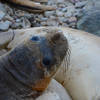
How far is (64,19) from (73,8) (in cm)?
81

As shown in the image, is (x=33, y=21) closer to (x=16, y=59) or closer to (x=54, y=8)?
(x=54, y=8)

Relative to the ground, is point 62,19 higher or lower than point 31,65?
lower

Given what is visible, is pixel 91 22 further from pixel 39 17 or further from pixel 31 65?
pixel 31 65

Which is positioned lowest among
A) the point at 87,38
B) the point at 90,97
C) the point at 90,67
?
the point at 90,97

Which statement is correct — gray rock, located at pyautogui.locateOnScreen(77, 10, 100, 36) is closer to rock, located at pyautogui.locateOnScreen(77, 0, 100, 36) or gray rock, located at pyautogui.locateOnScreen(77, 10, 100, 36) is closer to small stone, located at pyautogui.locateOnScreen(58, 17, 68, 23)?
rock, located at pyautogui.locateOnScreen(77, 0, 100, 36)

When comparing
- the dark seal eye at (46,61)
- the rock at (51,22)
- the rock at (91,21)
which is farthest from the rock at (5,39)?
the rock at (51,22)

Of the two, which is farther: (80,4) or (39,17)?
(80,4)

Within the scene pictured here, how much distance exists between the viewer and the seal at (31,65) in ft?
7.52

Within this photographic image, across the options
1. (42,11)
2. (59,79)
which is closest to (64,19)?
(42,11)

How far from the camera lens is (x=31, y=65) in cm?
229

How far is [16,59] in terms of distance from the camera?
2.31 metres

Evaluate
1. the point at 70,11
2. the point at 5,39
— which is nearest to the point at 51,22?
the point at 70,11

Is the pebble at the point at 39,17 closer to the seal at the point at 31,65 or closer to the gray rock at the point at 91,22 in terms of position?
the gray rock at the point at 91,22

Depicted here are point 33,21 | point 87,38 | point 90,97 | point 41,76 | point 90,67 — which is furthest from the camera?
point 33,21
